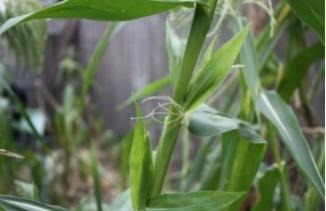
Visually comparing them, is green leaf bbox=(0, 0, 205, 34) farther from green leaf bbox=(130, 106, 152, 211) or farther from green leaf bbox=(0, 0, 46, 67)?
green leaf bbox=(0, 0, 46, 67)

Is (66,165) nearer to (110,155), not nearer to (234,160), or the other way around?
(110,155)

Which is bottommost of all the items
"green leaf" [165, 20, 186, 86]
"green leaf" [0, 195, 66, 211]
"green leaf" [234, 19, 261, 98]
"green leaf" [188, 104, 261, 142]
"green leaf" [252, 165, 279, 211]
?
"green leaf" [252, 165, 279, 211]

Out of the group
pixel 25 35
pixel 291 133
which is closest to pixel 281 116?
pixel 291 133

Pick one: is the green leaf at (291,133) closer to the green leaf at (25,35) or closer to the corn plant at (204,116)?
the corn plant at (204,116)

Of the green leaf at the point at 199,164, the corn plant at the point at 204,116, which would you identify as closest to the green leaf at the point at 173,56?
the corn plant at the point at 204,116

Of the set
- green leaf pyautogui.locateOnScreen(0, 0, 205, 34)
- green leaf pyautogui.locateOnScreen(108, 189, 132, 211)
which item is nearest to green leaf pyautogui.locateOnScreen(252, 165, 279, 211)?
green leaf pyautogui.locateOnScreen(108, 189, 132, 211)

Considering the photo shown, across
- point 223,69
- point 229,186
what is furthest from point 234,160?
point 223,69

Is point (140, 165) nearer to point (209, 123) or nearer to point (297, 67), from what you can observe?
point (209, 123)
